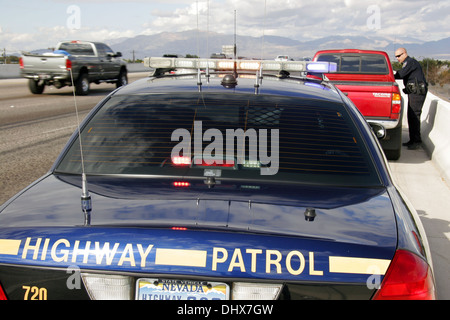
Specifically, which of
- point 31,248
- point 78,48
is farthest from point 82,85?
point 31,248

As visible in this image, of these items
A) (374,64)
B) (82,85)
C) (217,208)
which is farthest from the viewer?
(82,85)

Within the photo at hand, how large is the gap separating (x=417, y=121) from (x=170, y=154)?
9.18m

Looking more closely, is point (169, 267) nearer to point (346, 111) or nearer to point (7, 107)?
point (346, 111)

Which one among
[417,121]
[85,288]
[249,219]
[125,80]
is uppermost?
[249,219]

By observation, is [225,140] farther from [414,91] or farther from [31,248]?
[414,91]

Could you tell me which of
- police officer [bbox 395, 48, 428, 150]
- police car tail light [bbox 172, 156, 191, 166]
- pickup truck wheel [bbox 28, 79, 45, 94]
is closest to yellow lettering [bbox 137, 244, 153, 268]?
police car tail light [bbox 172, 156, 191, 166]

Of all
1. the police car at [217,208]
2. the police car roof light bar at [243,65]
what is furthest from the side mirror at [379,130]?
the police car at [217,208]

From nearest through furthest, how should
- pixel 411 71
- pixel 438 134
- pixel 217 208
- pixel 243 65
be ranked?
pixel 217 208 < pixel 243 65 < pixel 438 134 < pixel 411 71

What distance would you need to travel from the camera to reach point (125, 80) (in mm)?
27562

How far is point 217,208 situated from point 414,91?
9626 millimetres

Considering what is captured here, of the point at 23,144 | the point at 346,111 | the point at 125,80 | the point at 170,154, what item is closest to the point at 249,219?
the point at 170,154

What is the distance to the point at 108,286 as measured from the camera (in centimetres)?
211

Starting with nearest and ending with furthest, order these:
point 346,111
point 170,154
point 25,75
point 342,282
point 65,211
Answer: point 342,282 < point 65,211 < point 170,154 < point 346,111 < point 25,75

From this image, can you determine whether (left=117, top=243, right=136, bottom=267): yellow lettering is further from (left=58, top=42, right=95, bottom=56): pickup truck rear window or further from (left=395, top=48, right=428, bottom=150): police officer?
(left=58, top=42, right=95, bottom=56): pickup truck rear window
